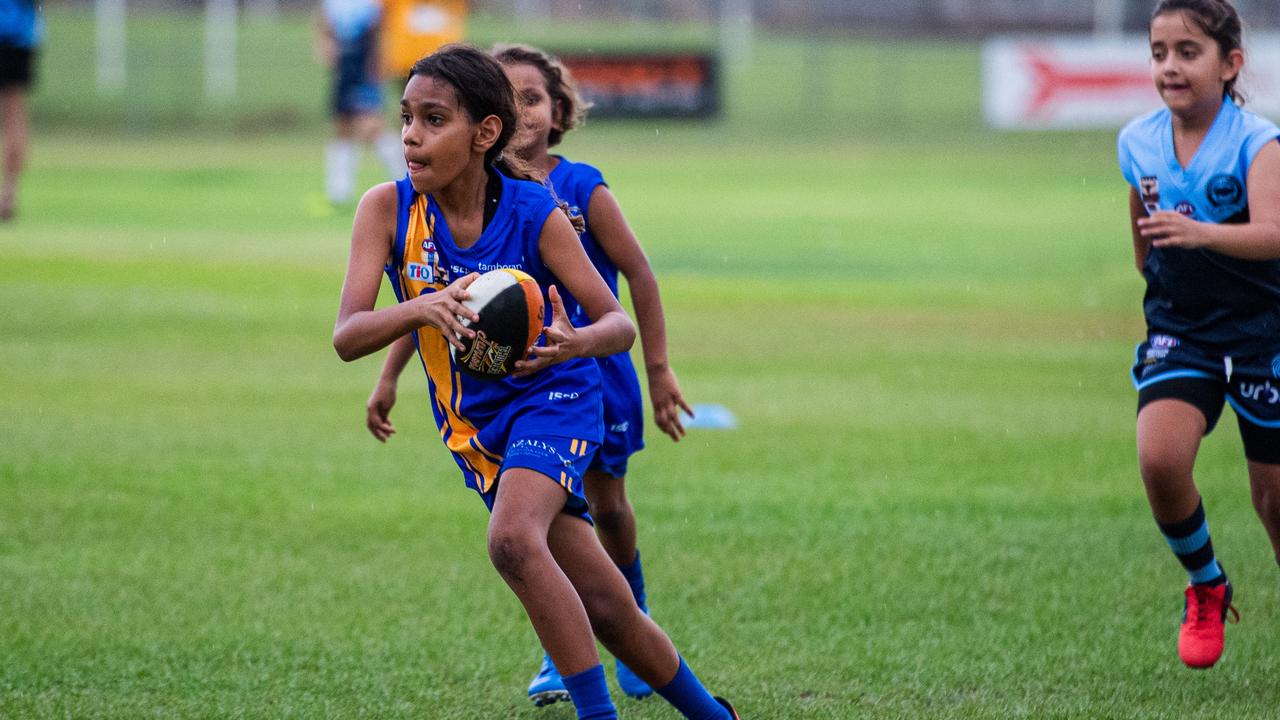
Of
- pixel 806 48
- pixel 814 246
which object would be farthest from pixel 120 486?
pixel 806 48

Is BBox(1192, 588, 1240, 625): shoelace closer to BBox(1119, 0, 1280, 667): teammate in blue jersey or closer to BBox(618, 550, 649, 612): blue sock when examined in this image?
BBox(1119, 0, 1280, 667): teammate in blue jersey

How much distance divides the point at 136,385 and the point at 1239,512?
6110 mm

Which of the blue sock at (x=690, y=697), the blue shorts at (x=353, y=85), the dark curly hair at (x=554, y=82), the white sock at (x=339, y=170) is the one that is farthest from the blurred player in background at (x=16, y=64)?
the blue sock at (x=690, y=697)

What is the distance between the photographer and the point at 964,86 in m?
36.8

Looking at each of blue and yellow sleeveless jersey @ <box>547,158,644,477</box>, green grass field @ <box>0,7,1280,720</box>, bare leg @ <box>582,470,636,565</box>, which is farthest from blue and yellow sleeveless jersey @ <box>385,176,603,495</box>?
green grass field @ <box>0,7,1280,720</box>

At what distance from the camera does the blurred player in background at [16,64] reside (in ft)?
46.4

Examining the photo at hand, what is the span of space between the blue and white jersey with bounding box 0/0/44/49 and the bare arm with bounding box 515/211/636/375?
453 inches

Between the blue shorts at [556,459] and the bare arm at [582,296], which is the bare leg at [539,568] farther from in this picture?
the bare arm at [582,296]

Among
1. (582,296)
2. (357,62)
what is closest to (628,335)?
(582,296)

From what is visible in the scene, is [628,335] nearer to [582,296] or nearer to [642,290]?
[582,296]

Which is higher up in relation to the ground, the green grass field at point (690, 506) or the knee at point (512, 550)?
the knee at point (512, 550)

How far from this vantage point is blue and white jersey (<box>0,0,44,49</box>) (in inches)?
555

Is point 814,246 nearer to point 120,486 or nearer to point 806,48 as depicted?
point 120,486

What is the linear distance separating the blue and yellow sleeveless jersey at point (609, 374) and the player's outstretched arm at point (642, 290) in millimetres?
33
